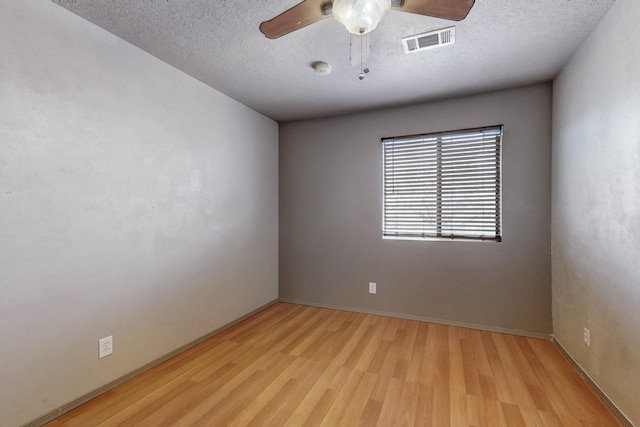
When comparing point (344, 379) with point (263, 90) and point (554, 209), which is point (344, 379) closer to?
point (554, 209)

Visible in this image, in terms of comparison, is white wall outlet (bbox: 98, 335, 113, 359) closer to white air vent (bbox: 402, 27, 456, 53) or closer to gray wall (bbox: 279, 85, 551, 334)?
gray wall (bbox: 279, 85, 551, 334)

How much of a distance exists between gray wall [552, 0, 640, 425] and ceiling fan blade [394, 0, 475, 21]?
3.55ft

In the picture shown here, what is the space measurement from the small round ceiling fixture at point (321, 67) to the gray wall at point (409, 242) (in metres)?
1.11

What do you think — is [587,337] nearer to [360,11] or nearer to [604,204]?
[604,204]

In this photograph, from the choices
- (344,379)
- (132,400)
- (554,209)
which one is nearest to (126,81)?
(132,400)

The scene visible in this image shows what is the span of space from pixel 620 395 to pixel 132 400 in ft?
9.85

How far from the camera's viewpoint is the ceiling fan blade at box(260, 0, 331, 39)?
1.25 m

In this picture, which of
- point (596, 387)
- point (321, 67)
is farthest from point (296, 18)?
point (596, 387)

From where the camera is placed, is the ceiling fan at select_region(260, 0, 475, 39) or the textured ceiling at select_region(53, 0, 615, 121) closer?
the ceiling fan at select_region(260, 0, 475, 39)

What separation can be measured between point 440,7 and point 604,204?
166cm

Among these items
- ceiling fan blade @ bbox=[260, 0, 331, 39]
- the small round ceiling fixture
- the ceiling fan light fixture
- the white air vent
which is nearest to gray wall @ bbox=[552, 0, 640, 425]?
the white air vent

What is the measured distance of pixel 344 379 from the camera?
2.07 m

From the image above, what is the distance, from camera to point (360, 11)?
1.20m

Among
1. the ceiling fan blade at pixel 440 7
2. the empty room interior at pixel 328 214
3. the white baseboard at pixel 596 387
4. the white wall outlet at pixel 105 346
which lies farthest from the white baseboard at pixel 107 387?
the white baseboard at pixel 596 387
